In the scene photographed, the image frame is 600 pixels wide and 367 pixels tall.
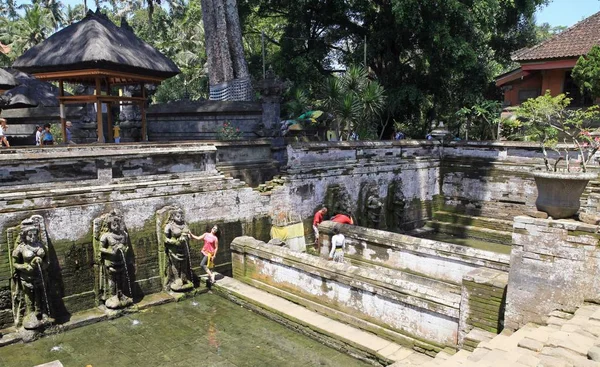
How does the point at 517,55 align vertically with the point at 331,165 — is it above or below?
above

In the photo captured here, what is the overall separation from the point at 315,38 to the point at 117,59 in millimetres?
12370

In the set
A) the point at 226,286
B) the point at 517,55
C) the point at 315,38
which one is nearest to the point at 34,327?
the point at 226,286

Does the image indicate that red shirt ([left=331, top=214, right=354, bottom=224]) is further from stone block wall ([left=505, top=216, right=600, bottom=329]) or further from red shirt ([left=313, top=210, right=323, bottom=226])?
stone block wall ([left=505, top=216, right=600, bottom=329])

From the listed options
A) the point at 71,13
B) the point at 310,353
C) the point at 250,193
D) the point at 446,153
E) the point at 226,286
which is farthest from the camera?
the point at 71,13

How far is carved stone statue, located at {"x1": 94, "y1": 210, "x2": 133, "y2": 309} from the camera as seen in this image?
28.6ft

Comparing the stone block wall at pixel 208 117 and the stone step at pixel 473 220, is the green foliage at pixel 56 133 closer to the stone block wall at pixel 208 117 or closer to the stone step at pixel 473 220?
the stone block wall at pixel 208 117

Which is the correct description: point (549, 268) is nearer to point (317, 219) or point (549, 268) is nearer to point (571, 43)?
point (317, 219)

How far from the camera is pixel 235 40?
16797mm

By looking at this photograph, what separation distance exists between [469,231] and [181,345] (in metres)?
11.0

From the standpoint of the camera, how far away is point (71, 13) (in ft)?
120

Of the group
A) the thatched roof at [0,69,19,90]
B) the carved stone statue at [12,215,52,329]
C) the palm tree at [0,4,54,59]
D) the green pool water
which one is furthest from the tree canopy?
the palm tree at [0,4,54,59]

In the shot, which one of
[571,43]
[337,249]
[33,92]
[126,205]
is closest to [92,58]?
[126,205]

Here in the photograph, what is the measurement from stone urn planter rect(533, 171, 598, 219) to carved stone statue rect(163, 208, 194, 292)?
671 centimetres

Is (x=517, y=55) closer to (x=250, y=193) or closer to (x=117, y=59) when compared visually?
(x=250, y=193)
